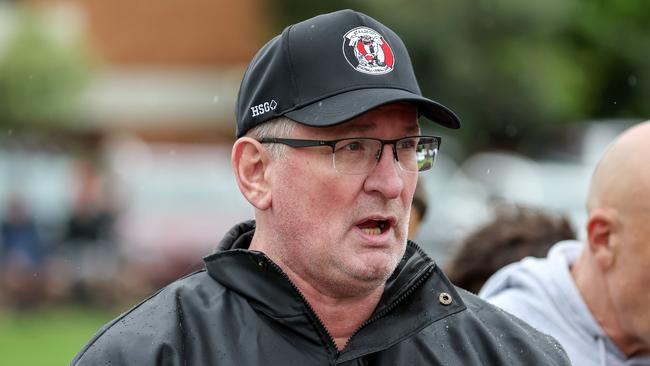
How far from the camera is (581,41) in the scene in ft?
116

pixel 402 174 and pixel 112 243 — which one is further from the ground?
pixel 402 174

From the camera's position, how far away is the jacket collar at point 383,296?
3.41 metres

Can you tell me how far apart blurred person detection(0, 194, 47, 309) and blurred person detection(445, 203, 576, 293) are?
14.8 meters

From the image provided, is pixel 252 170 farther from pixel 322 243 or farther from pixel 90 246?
pixel 90 246

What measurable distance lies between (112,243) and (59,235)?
36.6 inches

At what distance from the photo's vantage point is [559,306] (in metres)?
4.53

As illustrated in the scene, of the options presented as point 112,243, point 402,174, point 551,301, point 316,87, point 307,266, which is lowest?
point 112,243

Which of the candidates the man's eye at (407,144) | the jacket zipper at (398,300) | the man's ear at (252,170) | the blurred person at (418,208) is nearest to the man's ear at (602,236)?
the blurred person at (418,208)

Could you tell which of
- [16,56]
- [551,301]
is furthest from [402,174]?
[16,56]

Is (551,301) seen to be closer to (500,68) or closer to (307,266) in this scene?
(307,266)

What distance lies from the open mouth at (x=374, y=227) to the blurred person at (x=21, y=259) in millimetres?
17134

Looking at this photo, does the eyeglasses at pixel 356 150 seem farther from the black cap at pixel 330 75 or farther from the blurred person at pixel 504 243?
the blurred person at pixel 504 243

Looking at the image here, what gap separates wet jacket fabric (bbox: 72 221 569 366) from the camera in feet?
10.9

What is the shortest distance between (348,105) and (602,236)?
1422 millimetres
